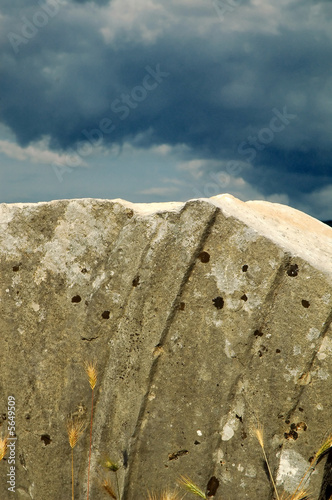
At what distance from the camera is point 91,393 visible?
345 centimetres

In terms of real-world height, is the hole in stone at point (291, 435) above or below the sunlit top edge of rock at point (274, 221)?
below

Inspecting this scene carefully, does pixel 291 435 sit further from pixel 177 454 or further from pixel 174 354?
pixel 174 354

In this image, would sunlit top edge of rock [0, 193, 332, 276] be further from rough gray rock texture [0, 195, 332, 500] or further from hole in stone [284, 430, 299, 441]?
hole in stone [284, 430, 299, 441]

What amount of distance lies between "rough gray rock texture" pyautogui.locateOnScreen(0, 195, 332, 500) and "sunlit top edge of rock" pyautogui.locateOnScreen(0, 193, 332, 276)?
0.04 meters

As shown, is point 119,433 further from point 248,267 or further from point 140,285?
point 248,267

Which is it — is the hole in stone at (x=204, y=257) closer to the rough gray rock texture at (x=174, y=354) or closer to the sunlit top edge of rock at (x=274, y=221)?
the rough gray rock texture at (x=174, y=354)

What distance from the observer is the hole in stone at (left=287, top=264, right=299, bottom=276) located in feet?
11.0

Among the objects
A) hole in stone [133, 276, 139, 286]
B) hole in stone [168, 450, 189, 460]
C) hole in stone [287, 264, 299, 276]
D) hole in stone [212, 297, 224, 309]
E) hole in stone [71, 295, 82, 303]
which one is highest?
hole in stone [287, 264, 299, 276]

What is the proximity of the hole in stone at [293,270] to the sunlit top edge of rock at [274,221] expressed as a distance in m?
0.09

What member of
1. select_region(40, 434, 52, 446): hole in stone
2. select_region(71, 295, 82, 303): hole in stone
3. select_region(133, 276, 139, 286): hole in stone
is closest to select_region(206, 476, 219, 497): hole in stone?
select_region(40, 434, 52, 446): hole in stone

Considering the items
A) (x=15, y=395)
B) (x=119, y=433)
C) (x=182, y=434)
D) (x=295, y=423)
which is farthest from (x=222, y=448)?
(x=15, y=395)

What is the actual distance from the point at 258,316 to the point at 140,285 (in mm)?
913

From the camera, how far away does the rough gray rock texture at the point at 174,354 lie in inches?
130

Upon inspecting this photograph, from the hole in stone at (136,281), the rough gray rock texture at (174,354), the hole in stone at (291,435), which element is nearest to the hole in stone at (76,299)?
the rough gray rock texture at (174,354)
